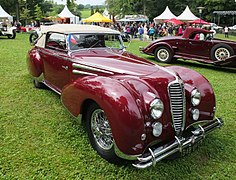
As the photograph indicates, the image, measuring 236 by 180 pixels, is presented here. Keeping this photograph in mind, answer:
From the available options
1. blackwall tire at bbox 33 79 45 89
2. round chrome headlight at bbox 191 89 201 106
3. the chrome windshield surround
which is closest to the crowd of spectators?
blackwall tire at bbox 33 79 45 89

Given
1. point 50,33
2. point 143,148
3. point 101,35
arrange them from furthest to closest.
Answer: point 50,33, point 101,35, point 143,148

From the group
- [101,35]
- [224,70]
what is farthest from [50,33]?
[224,70]

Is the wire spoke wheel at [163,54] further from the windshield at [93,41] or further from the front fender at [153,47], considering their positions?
the windshield at [93,41]

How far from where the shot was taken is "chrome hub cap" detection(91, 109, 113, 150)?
11.0 feet

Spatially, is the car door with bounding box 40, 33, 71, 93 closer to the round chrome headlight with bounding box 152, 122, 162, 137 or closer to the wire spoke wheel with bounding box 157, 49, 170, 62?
the round chrome headlight with bounding box 152, 122, 162, 137

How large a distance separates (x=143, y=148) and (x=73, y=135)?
63.4 inches

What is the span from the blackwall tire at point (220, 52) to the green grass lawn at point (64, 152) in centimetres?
443

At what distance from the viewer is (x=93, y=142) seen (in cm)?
363

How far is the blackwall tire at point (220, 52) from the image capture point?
9547 mm

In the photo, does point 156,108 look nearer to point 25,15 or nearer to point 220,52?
point 220,52

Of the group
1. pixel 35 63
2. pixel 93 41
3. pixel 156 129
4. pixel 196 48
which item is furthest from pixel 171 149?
pixel 196 48

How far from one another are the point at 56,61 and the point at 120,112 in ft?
8.78

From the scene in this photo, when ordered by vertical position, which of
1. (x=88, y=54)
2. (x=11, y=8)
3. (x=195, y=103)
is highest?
(x=11, y=8)

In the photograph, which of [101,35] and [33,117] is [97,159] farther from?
[101,35]
